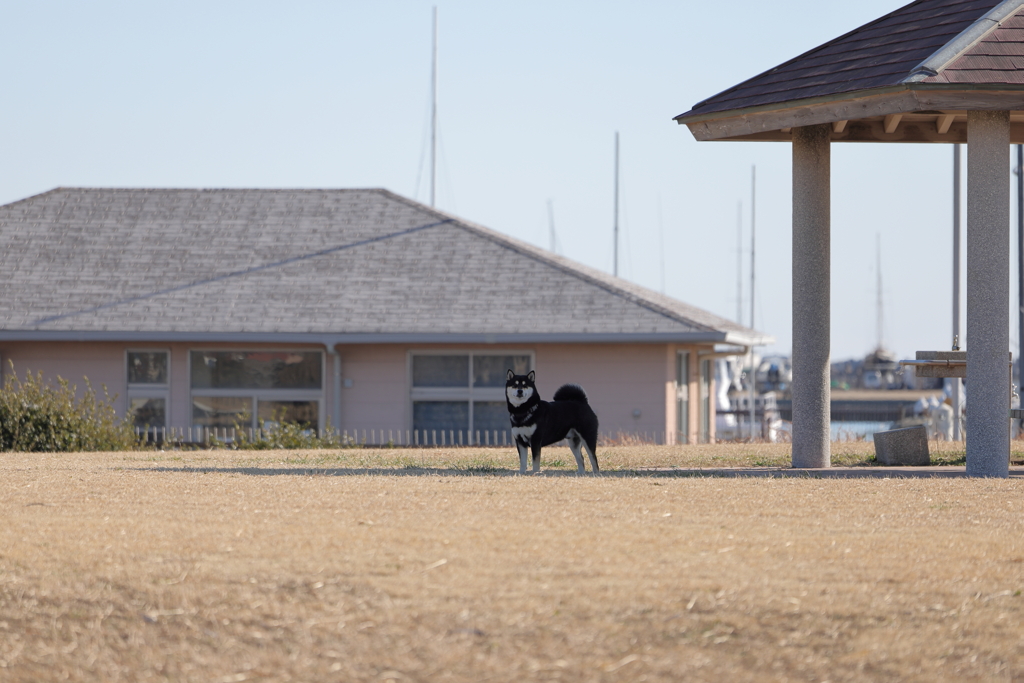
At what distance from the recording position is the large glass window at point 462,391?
23438 millimetres

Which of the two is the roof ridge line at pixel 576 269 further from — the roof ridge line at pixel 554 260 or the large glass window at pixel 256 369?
the large glass window at pixel 256 369

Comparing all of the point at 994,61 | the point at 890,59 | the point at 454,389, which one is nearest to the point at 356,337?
the point at 454,389

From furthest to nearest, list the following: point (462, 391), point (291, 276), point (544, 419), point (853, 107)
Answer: point (291, 276)
point (462, 391)
point (853, 107)
point (544, 419)

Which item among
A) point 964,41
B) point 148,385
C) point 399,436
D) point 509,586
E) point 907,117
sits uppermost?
point 964,41

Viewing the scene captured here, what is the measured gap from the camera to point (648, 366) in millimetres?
23516

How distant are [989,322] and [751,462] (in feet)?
11.6

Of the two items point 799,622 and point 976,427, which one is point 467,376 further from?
point 799,622

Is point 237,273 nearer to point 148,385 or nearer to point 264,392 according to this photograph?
point 264,392

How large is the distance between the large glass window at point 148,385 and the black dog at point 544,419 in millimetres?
13146

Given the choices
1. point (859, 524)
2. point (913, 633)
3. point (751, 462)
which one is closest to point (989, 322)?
point (751, 462)

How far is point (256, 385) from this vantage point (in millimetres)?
23938

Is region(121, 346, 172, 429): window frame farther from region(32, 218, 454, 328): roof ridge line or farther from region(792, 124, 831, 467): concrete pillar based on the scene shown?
region(792, 124, 831, 467): concrete pillar

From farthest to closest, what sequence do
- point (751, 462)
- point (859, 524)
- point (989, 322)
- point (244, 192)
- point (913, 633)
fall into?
point (244, 192), point (751, 462), point (989, 322), point (859, 524), point (913, 633)

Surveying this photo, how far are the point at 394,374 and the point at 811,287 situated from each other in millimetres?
11528
